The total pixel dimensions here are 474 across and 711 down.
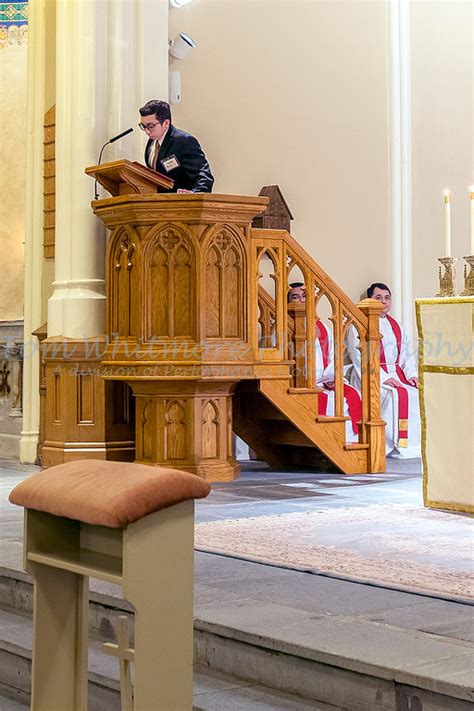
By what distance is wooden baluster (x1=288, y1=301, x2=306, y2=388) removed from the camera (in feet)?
24.5

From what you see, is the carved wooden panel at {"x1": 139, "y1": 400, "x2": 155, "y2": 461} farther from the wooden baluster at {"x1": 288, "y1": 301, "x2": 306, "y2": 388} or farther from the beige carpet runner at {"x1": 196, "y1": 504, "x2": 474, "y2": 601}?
the beige carpet runner at {"x1": 196, "y1": 504, "x2": 474, "y2": 601}

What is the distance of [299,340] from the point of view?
24.8 feet

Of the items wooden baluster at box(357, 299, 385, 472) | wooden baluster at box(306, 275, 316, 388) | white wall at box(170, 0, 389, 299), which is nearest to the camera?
wooden baluster at box(306, 275, 316, 388)

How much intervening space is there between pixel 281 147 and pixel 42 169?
2.74 meters

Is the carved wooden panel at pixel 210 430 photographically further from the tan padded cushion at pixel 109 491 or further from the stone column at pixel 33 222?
the tan padded cushion at pixel 109 491

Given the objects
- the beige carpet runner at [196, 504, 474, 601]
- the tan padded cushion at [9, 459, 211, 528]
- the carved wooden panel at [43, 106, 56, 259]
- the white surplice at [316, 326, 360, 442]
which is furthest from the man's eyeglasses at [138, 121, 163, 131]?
the tan padded cushion at [9, 459, 211, 528]

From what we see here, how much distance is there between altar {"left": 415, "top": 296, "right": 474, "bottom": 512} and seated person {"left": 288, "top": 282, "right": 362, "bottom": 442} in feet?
7.47

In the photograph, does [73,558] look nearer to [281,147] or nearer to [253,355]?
[253,355]

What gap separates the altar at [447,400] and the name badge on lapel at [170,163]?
2.01 m

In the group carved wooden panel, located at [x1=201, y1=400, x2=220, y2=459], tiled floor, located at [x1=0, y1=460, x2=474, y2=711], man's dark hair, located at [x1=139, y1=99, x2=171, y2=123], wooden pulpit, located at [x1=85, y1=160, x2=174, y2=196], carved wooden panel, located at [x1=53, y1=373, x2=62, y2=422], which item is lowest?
tiled floor, located at [x1=0, y1=460, x2=474, y2=711]

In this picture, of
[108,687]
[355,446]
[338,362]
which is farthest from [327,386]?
[108,687]

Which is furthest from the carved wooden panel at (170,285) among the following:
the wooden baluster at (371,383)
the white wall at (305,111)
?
the white wall at (305,111)

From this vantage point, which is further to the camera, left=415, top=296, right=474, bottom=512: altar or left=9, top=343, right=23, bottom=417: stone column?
left=9, top=343, right=23, bottom=417: stone column

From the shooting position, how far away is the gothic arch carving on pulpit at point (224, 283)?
6.68 metres
